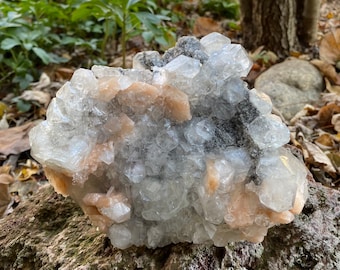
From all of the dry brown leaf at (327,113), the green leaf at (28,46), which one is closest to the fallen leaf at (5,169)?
the green leaf at (28,46)

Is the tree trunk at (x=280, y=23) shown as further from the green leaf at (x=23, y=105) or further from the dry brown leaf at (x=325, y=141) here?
the green leaf at (x=23, y=105)

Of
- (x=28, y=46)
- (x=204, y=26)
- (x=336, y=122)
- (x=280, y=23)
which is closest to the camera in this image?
(x=336, y=122)

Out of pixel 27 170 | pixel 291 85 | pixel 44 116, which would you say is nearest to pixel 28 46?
pixel 44 116

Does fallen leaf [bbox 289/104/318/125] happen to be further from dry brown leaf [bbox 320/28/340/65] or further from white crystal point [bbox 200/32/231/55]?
white crystal point [bbox 200/32/231/55]

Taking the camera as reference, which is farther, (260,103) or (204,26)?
(204,26)

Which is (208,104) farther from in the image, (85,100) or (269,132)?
(85,100)

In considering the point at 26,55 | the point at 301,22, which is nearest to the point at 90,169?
the point at 26,55

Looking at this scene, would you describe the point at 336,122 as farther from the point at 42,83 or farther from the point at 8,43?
the point at 8,43
